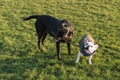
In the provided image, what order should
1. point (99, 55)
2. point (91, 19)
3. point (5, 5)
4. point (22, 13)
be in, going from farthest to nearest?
point (5, 5) < point (22, 13) < point (91, 19) < point (99, 55)

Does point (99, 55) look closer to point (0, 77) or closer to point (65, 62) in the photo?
point (65, 62)

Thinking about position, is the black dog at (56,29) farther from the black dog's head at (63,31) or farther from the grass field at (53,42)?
the grass field at (53,42)

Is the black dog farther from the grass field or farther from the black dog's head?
the grass field

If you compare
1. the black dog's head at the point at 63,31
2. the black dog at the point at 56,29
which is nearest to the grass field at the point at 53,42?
the black dog at the point at 56,29

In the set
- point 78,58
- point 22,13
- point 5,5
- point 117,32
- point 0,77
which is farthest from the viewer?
point 5,5

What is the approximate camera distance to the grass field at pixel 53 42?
7.48 m

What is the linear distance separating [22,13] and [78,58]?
5735 mm

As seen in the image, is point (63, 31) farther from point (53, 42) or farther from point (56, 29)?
point (53, 42)

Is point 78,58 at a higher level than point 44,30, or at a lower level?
lower

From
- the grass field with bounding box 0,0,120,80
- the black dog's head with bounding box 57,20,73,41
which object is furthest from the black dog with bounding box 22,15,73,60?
the grass field with bounding box 0,0,120,80

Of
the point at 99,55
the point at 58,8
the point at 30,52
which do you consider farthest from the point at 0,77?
the point at 58,8

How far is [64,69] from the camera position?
25.1ft

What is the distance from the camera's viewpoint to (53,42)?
31.6ft

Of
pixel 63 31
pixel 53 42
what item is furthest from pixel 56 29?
pixel 53 42
